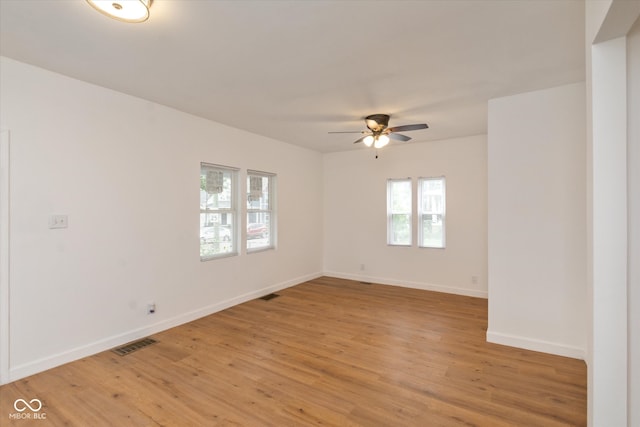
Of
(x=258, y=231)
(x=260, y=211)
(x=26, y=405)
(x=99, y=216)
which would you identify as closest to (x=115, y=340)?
(x=26, y=405)

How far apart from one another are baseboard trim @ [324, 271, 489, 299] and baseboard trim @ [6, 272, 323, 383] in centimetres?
194

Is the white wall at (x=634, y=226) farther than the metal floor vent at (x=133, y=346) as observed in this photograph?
No

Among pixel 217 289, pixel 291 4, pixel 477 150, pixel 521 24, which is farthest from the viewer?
pixel 477 150

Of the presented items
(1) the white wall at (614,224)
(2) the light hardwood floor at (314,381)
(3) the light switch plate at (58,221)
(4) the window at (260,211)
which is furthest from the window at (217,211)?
(1) the white wall at (614,224)

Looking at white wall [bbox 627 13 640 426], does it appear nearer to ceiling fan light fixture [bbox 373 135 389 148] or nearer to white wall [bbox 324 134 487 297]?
ceiling fan light fixture [bbox 373 135 389 148]

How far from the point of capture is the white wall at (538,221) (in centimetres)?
294

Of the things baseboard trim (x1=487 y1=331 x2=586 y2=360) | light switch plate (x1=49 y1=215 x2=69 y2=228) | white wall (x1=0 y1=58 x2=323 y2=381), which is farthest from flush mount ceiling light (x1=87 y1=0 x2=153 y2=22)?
baseboard trim (x1=487 y1=331 x2=586 y2=360)

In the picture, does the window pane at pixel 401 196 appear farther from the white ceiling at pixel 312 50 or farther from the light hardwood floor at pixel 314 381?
the light hardwood floor at pixel 314 381

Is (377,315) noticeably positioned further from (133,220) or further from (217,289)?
(133,220)

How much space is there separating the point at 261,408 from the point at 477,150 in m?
4.72

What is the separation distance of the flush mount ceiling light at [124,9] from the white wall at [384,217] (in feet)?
14.9

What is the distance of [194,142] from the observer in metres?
4.01

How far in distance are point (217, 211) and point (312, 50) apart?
2.79 metres

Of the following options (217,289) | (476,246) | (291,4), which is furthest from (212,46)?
(476,246)
